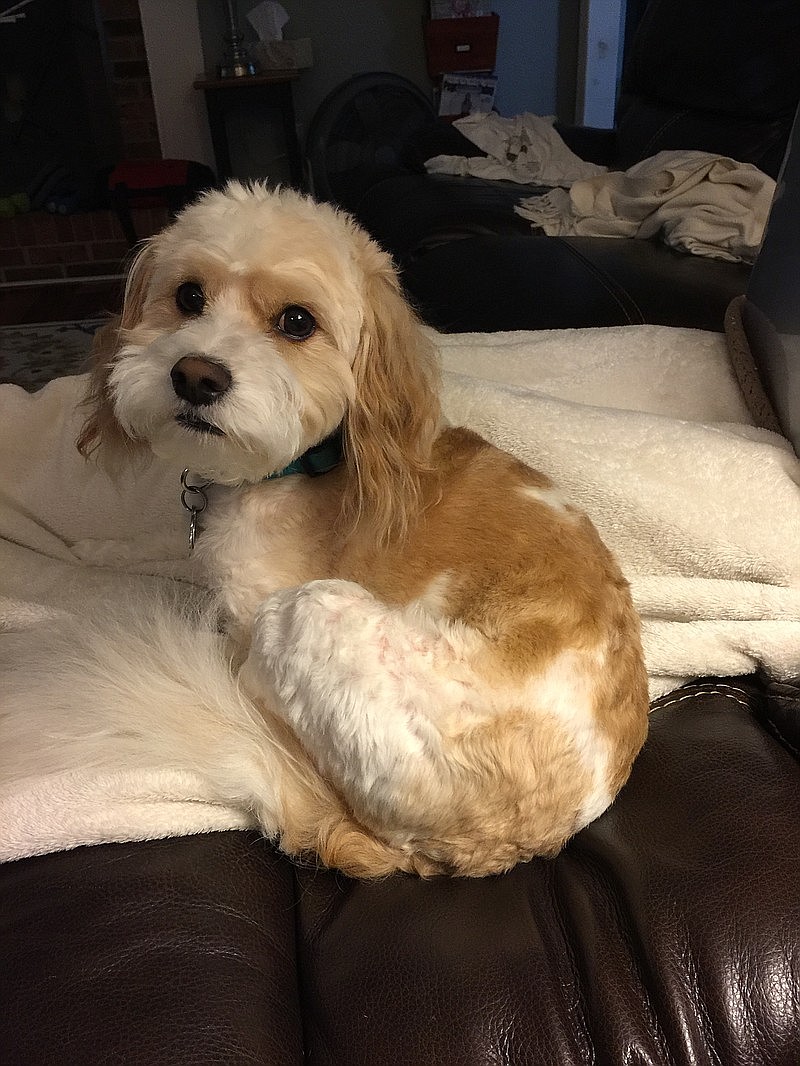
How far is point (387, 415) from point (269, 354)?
20 centimetres

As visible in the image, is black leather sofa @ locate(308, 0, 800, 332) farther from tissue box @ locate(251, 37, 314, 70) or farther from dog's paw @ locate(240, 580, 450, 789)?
dog's paw @ locate(240, 580, 450, 789)

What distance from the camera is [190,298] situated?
108cm

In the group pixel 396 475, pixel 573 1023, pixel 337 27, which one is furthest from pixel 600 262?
pixel 337 27

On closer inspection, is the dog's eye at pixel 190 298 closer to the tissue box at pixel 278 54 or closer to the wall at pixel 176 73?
the tissue box at pixel 278 54

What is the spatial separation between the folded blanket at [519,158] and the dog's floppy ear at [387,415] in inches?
96.3

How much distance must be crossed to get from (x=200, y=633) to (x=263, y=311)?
0.44m

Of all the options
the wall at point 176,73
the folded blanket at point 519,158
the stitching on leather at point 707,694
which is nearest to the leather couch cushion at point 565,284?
the stitching on leather at point 707,694

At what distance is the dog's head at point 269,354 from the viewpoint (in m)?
0.96


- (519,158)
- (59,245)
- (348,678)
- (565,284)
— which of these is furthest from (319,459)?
(59,245)

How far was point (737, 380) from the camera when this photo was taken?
1.47 meters

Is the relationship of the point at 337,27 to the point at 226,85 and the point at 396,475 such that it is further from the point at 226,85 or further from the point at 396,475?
the point at 396,475

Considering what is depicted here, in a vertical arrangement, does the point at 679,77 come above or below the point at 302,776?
above

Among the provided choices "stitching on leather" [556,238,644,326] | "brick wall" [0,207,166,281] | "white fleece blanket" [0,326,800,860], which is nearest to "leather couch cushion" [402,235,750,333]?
"stitching on leather" [556,238,644,326]

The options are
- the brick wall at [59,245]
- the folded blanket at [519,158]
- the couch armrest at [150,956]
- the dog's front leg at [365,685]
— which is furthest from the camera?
the brick wall at [59,245]
